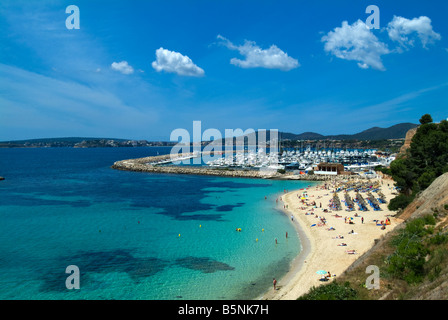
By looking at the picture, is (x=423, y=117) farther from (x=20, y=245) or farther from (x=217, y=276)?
(x=20, y=245)

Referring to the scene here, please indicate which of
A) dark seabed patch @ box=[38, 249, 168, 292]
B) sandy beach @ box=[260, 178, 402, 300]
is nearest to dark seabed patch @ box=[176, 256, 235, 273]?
dark seabed patch @ box=[38, 249, 168, 292]

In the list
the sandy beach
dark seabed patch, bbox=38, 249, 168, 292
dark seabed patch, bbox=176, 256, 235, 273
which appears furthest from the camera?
dark seabed patch, bbox=176, 256, 235, 273

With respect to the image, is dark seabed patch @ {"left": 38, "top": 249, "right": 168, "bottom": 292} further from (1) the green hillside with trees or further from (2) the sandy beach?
(1) the green hillside with trees

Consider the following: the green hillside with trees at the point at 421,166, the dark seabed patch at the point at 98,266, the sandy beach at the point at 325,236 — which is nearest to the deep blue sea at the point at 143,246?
the dark seabed patch at the point at 98,266

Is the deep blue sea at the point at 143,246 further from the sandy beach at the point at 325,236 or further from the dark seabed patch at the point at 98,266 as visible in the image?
the sandy beach at the point at 325,236

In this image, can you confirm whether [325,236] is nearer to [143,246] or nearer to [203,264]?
[203,264]

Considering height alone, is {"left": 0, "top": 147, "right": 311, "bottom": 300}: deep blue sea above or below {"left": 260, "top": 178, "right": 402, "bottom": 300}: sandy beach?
below
